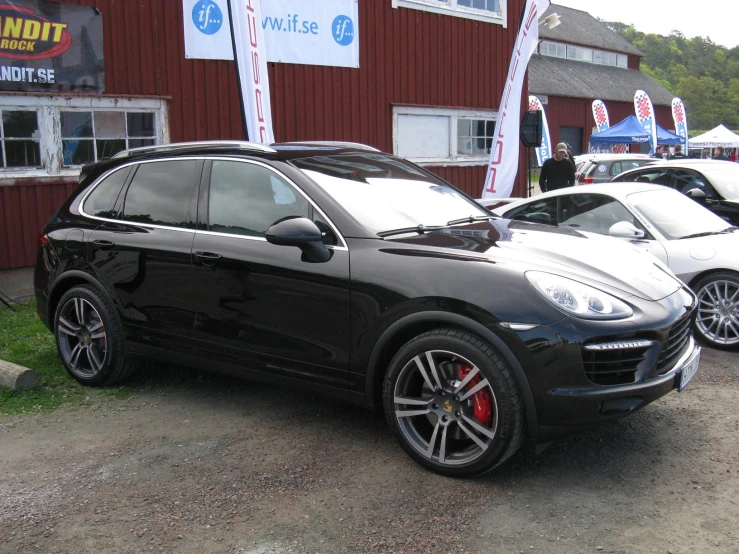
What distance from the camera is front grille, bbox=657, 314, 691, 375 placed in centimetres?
365

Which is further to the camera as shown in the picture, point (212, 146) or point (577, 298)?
point (212, 146)

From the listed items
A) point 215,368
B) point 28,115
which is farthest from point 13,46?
point 215,368

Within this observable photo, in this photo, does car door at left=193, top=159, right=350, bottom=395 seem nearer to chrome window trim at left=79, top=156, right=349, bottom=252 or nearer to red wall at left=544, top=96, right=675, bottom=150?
chrome window trim at left=79, top=156, right=349, bottom=252

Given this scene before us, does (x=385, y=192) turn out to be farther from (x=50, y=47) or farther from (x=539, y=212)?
(x=50, y=47)

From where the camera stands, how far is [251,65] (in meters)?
8.20

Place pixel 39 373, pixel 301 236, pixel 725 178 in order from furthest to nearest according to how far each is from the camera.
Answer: pixel 725 178
pixel 39 373
pixel 301 236

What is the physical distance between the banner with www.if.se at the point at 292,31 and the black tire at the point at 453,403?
742 centimetres

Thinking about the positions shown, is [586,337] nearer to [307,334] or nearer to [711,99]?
[307,334]

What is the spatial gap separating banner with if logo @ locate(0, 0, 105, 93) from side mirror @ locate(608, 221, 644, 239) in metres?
6.38

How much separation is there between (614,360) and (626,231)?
10.7 ft

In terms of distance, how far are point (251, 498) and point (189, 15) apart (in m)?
7.88

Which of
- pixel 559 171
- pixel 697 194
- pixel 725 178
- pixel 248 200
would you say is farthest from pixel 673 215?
pixel 559 171

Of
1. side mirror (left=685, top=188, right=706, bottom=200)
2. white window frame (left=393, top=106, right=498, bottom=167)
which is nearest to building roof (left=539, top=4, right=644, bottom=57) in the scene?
white window frame (left=393, top=106, right=498, bottom=167)

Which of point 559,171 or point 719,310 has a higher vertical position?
point 559,171
